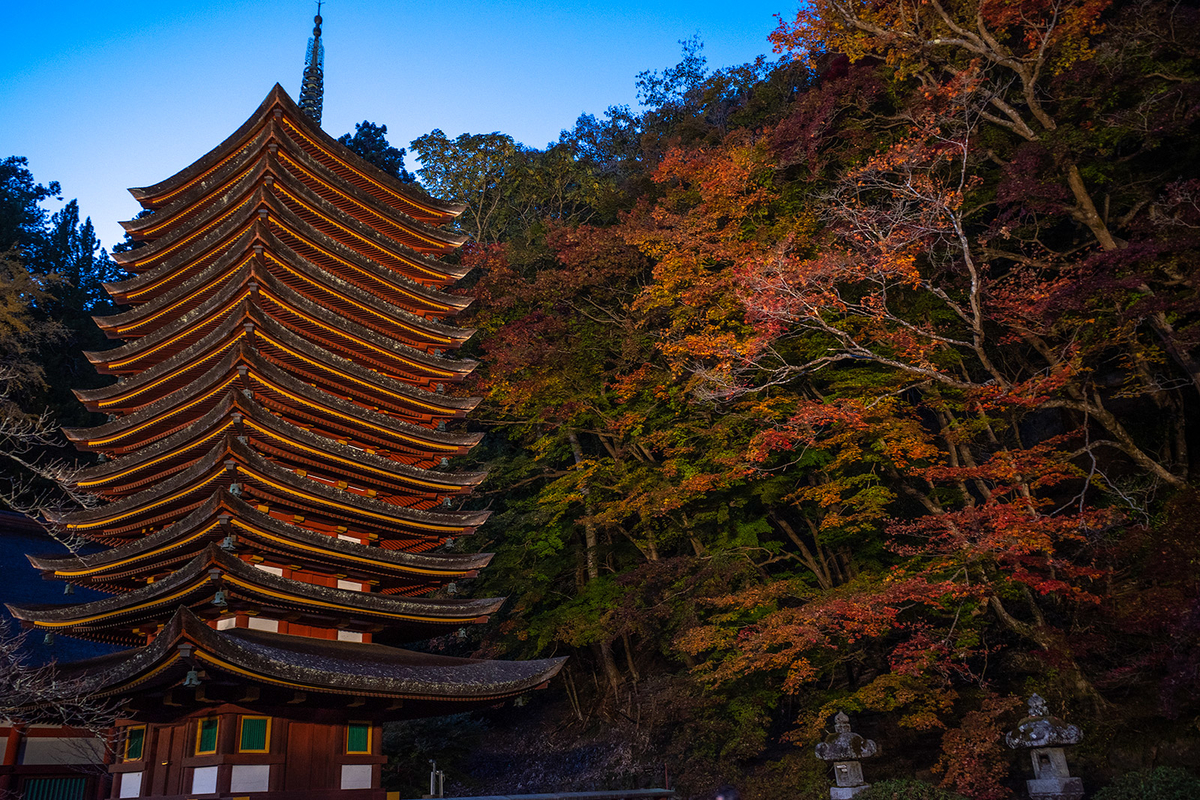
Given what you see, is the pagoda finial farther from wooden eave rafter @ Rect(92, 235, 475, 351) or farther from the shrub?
the shrub

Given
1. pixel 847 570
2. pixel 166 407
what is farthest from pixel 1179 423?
pixel 166 407

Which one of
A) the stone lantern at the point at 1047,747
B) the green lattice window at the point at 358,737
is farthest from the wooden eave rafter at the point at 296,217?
the stone lantern at the point at 1047,747

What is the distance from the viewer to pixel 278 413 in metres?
12.3

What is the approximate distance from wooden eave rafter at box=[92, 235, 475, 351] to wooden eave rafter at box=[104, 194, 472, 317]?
1.68 feet

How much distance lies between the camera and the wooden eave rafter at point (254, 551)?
10.3 m

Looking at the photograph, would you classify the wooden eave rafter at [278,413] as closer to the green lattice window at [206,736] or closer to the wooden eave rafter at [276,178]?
the wooden eave rafter at [276,178]

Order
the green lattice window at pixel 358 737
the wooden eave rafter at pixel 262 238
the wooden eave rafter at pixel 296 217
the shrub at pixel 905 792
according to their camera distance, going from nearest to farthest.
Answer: the shrub at pixel 905 792 < the green lattice window at pixel 358 737 < the wooden eave rafter at pixel 262 238 < the wooden eave rafter at pixel 296 217

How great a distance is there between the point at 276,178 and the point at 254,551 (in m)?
6.67

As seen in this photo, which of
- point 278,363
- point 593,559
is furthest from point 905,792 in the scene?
point 278,363

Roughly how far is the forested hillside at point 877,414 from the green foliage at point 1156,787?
807mm

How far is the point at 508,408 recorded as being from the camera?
22.4 meters

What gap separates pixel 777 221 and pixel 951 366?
16.8 feet

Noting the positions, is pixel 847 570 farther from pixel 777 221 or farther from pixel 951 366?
pixel 777 221

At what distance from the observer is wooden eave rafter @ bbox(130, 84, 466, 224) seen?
14.3m
